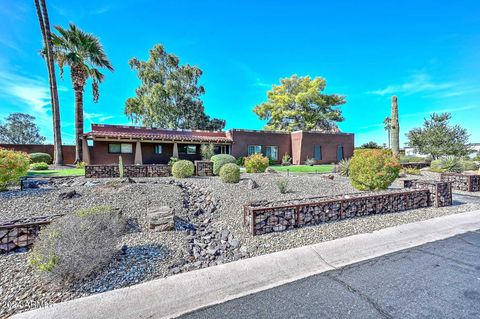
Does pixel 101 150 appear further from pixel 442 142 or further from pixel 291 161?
pixel 442 142

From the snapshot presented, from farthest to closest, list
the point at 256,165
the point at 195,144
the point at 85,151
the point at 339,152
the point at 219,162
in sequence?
1. the point at 339,152
2. the point at 195,144
3. the point at 85,151
4. the point at 219,162
5. the point at 256,165

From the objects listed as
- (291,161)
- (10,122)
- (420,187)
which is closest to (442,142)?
Result: (291,161)

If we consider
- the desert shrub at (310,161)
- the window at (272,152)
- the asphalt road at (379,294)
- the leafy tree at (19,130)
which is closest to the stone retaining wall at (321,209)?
the asphalt road at (379,294)

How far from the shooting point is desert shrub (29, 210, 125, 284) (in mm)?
3297

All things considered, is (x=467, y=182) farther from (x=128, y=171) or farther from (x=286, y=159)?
(x=128, y=171)

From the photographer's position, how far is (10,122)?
40000mm

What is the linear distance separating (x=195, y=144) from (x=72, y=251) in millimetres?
19344

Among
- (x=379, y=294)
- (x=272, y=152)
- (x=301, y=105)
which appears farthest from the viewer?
(x=301, y=105)

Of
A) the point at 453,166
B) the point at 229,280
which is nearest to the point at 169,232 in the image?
the point at 229,280

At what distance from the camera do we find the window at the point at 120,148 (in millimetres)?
19969

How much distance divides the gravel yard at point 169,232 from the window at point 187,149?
11.9m

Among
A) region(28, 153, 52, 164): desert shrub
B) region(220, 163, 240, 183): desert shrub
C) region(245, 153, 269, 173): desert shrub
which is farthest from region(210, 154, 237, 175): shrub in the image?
region(28, 153, 52, 164): desert shrub

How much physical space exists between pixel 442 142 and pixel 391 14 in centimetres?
1705

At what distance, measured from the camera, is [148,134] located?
69.7ft
